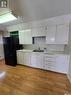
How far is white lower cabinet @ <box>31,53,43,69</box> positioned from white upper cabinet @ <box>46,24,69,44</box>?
85 centimetres

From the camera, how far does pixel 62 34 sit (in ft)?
10.6

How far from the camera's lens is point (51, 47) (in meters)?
3.86

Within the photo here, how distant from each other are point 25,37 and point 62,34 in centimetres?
202

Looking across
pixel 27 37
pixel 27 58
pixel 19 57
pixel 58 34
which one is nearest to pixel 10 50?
pixel 19 57

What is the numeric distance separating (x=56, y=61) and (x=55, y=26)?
5.06 ft

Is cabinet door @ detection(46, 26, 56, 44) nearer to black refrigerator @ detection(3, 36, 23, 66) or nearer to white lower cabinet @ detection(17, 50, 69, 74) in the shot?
white lower cabinet @ detection(17, 50, 69, 74)

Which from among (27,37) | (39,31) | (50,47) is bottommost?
(50,47)

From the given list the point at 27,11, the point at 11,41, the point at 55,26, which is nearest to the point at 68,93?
the point at 55,26

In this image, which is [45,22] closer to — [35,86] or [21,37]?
[21,37]

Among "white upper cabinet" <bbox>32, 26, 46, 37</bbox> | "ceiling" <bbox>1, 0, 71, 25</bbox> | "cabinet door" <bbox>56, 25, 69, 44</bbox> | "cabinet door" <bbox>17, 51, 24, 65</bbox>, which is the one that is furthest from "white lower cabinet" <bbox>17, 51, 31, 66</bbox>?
"ceiling" <bbox>1, 0, 71, 25</bbox>

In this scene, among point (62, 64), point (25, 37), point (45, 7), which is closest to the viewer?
point (45, 7)

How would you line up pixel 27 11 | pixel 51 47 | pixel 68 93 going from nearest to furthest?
pixel 68 93, pixel 27 11, pixel 51 47

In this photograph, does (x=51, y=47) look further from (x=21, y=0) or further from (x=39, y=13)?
(x=21, y=0)

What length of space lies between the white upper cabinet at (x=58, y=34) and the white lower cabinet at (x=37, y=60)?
851 mm
